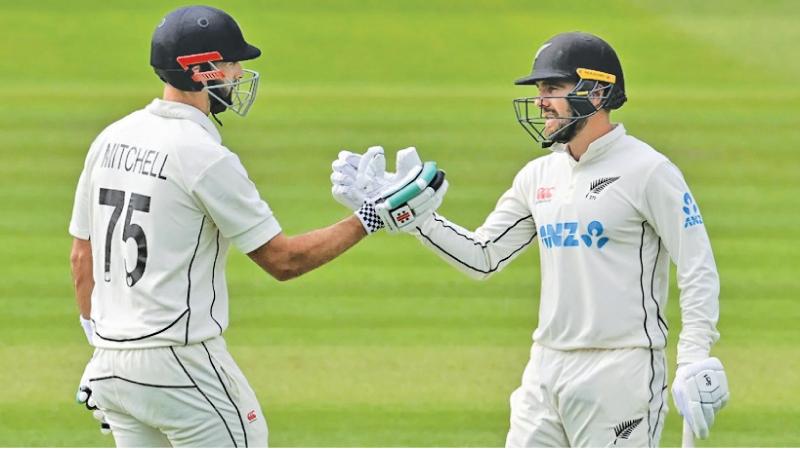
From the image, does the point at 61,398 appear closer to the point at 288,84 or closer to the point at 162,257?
the point at 162,257

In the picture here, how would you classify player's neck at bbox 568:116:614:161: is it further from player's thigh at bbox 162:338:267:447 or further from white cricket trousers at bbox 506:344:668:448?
player's thigh at bbox 162:338:267:447

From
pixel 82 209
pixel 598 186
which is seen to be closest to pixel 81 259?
pixel 82 209

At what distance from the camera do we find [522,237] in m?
5.52

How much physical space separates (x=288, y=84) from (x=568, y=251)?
51.1 ft

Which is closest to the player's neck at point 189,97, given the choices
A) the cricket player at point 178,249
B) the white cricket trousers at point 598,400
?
the cricket player at point 178,249

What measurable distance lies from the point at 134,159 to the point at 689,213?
5.86 ft

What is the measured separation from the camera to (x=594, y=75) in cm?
523

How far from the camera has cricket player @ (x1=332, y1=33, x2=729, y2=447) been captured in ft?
16.1

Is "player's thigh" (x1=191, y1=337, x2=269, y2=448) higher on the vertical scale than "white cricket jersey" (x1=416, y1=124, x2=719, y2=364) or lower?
lower

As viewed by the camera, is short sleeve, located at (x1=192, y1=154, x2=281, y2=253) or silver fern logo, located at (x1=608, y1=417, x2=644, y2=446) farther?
silver fern logo, located at (x1=608, y1=417, x2=644, y2=446)

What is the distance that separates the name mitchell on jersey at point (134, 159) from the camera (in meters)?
4.78

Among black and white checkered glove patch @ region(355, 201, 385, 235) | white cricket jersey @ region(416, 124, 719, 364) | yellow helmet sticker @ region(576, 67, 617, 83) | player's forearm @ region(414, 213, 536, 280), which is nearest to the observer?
white cricket jersey @ region(416, 124, 719, 364)

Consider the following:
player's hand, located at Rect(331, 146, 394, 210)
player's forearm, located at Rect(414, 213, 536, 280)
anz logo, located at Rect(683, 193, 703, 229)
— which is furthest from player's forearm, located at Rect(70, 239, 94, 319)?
anz logo, located at Rect(683, 193, 703, 229)

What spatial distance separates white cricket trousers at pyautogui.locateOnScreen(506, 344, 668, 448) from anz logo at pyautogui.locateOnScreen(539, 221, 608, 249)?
360mm
